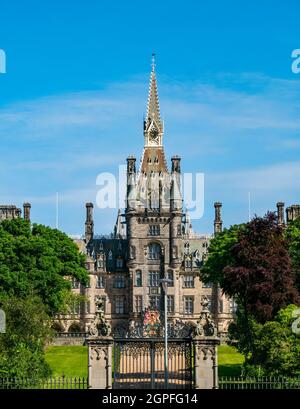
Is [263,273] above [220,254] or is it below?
below

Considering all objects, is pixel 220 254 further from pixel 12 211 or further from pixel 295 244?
pixel 12 211

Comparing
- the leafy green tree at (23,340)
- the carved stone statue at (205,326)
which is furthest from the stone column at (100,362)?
the leafy green tree at (23,340)

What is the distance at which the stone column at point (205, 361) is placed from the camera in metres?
44.1

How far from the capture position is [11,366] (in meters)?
47.5

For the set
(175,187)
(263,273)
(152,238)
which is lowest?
(263,273)

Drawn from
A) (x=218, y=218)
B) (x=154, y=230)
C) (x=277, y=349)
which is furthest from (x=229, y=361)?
(x=218, y=218)

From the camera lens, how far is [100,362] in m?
43.7

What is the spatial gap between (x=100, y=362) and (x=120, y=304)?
6429 cm

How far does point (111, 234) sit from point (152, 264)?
11.8 m

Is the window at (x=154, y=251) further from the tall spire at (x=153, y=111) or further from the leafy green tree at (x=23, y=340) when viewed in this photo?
the leafy green tree at (x=23, y=340)

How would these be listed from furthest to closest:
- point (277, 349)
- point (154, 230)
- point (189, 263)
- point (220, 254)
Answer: point (189, 263) → point (154, 230) → point (220, 254) → point (277, 349)

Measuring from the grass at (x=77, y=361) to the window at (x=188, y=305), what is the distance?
2327cm
